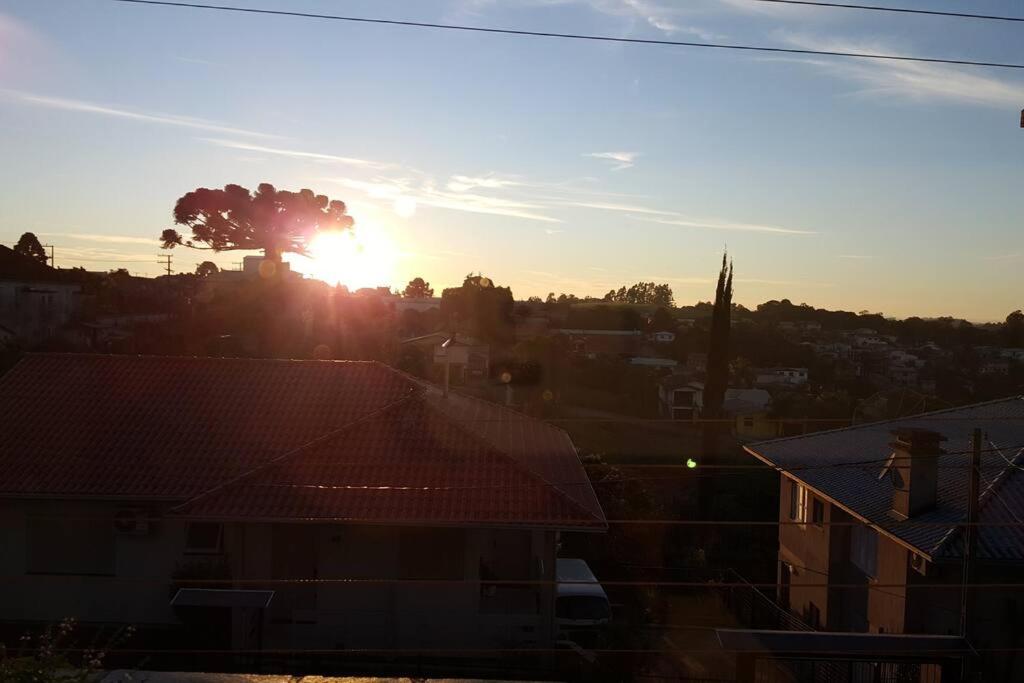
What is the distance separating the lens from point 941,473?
572 inches

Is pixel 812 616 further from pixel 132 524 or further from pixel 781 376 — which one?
pixel 781 376

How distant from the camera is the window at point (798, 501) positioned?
57.0 ft

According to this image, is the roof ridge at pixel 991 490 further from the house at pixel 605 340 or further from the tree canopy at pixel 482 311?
the house at pixel 605 340

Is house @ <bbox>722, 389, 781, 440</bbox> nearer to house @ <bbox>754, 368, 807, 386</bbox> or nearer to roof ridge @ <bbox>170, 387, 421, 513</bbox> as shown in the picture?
house @ <bbox>754, 368, 807, 386</bbox>

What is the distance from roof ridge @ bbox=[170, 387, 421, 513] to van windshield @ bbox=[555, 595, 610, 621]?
4055mm

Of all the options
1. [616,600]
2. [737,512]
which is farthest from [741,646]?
[737,512]

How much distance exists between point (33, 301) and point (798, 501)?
33027 millimetres

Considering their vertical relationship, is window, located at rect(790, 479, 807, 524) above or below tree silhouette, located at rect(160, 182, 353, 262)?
below

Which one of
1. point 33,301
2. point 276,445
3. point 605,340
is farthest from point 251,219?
point 276,445

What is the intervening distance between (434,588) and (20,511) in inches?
227

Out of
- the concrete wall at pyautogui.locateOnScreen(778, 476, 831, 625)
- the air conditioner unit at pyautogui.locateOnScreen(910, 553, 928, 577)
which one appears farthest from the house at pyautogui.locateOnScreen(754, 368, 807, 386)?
the air conditioner unit at pyautogui.locateOnScreen(910, 553, 928, 577)

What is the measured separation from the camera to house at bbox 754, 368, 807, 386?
36853mm

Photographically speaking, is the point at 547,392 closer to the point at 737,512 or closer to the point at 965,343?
the point at 737,512

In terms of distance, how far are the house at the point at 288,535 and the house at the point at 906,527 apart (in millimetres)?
3604
